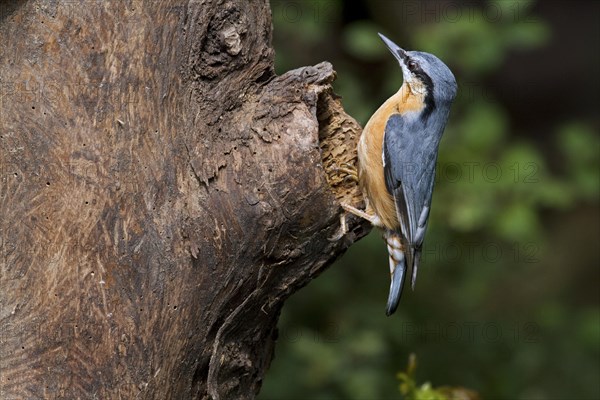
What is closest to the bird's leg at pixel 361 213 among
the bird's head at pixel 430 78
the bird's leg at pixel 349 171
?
the bird's leg at pixel 349 171

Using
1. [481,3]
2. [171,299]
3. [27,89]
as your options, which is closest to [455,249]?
[481,3]

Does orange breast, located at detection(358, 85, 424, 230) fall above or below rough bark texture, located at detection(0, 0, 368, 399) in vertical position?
below

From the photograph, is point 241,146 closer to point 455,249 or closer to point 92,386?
point 92,386

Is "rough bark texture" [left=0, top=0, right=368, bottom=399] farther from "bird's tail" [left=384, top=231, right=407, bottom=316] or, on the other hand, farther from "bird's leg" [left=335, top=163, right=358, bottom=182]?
"bird's tail" [left=384, top=231, right=407, bottom=316]

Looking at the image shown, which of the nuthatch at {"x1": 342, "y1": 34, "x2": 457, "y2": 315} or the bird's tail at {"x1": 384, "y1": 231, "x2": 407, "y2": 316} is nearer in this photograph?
the nuthatch at {"x1": 342, "y1": 34, "x2": 457, "y2": 315}

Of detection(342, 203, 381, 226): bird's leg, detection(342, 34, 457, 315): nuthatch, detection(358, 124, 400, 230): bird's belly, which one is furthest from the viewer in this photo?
detection(342, 34, 457, 315): nuthatch

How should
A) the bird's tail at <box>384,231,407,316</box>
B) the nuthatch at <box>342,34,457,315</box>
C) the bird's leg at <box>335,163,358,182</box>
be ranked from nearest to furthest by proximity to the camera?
the bird's leg at <box>335,163,358,182</box> < the nuthatch at <box>342,34,457,315</box> < the bird's tail at <box>384,231,407,316</box>

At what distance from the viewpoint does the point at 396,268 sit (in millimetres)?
3664

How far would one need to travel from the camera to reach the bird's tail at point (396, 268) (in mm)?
3635

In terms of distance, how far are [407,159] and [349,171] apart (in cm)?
43

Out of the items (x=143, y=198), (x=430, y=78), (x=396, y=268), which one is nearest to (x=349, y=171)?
(x=396, y=268)

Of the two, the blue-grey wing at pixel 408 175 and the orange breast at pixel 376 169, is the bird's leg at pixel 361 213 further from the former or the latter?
the blue-grey wing at pixel 408 175

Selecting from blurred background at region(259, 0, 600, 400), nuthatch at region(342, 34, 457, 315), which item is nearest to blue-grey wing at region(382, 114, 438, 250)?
nuthatch at region(342, 34, 457, 315)

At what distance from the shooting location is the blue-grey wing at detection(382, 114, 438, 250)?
358 cm
